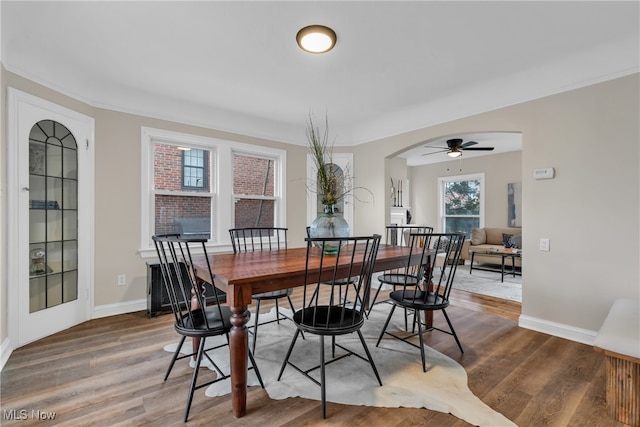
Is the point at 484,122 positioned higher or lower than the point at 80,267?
higher

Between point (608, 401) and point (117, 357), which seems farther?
point (117, 357)

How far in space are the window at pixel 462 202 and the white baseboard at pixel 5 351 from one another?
7.47 metres

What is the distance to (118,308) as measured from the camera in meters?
3.48

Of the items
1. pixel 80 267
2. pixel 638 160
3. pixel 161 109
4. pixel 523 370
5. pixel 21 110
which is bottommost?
pixel 523 370

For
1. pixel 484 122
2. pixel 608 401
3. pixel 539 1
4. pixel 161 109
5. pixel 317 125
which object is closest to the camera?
pixel 608 401

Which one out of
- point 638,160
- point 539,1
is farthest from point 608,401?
point 539,1

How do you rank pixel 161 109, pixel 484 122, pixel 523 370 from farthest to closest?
1. pixel 161 109
2. pixel 484 122
3. pixel 523 370

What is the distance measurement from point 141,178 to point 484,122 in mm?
3985

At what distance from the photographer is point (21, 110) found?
263 cm

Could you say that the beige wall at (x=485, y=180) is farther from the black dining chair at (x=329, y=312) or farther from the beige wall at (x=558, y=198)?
the black dining chair at (x=329, y=312)

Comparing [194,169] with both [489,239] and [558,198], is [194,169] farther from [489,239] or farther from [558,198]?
[489,239]

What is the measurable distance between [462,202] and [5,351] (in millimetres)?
8128

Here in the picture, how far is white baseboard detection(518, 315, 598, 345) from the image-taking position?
2.76 m

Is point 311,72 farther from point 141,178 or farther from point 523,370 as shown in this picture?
point 523,370
